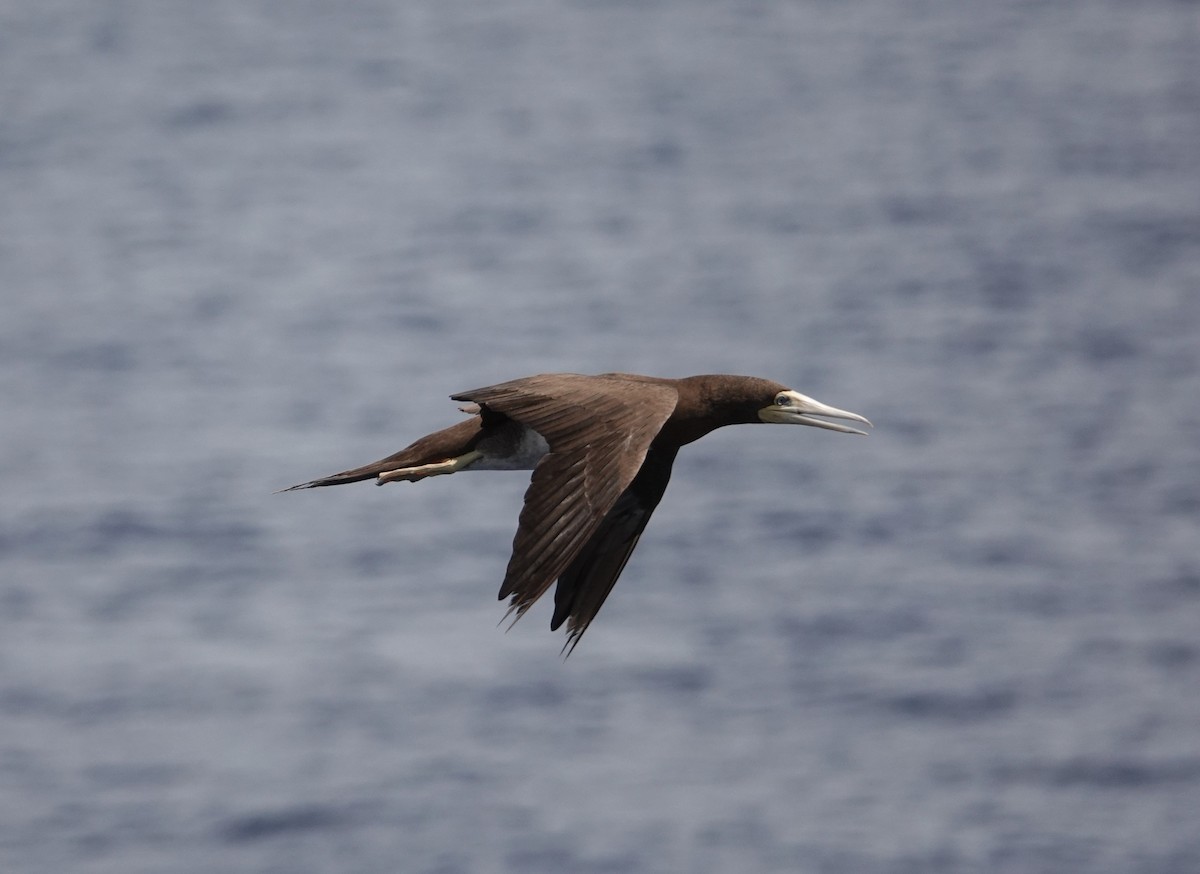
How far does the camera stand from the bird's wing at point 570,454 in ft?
40.8

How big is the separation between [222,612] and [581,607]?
26.0 m

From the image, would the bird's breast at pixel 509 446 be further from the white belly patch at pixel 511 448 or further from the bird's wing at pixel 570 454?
A: the bird's wing at pixel 570 454

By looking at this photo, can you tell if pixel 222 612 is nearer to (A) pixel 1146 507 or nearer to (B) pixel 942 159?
(A) pixel 1146 507

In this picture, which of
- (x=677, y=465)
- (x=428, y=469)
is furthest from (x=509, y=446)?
(x=677, y=465)

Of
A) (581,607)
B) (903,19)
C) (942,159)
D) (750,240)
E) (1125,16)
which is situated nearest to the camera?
(581,607)

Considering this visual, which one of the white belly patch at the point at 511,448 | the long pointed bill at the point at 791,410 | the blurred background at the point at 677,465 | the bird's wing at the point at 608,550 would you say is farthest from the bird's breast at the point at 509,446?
the blurred background at the point at 677,465

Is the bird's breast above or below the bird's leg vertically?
above

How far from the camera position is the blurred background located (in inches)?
1377

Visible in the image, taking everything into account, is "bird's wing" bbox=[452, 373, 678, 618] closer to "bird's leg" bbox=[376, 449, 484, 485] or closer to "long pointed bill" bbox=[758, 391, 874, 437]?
"bird's leg" bbox=[376, 449, 484, 485]

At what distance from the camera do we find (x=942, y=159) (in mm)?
62062

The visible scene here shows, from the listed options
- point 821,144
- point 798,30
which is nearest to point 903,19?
point 798,30

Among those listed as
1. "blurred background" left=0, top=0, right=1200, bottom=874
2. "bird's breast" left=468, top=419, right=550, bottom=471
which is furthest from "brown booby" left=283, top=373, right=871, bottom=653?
"blurred background" left=0, top=0, right=1200, bottom=874

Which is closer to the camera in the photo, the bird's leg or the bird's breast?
the bird's leg

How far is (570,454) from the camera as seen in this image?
1297cm
